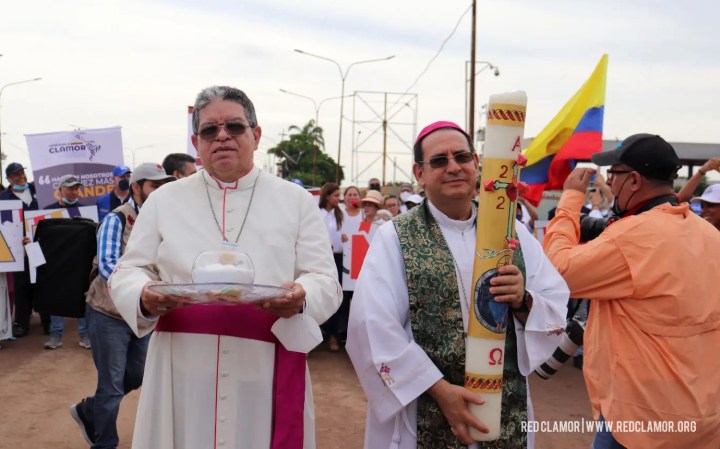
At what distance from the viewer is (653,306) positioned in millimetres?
3316

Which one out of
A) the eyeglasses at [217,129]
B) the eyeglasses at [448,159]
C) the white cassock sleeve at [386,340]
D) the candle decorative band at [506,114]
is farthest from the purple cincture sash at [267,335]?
the candle decorative band at [506,114]

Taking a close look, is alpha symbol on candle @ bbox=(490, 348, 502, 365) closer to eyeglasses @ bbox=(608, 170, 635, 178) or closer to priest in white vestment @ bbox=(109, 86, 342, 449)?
priest in white vestment @ bbox=(109, 86, 342, 449)

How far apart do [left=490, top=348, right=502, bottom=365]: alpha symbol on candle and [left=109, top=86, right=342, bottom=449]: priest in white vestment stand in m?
0.70

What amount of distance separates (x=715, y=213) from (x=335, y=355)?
5380 millimetres

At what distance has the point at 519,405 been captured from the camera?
3.06m

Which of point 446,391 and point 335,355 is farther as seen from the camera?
point 335,355

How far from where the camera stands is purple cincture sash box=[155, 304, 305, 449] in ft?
9.75

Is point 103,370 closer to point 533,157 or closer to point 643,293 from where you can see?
→ point 643,293

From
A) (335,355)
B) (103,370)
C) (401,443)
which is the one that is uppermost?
(401,443)

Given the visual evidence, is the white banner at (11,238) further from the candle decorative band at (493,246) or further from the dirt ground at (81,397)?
Answer: the candle decorative band at (493,246)

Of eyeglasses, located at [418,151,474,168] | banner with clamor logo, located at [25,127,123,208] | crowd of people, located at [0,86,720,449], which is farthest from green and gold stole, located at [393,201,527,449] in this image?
banner with clamor logo, located at [25,127,123,208]

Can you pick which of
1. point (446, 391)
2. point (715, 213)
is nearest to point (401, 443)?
point (446, 391)

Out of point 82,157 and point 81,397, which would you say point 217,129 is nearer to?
point 81,397

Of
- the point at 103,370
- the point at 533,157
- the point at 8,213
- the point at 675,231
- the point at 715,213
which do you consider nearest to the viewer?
the point at 675,231
